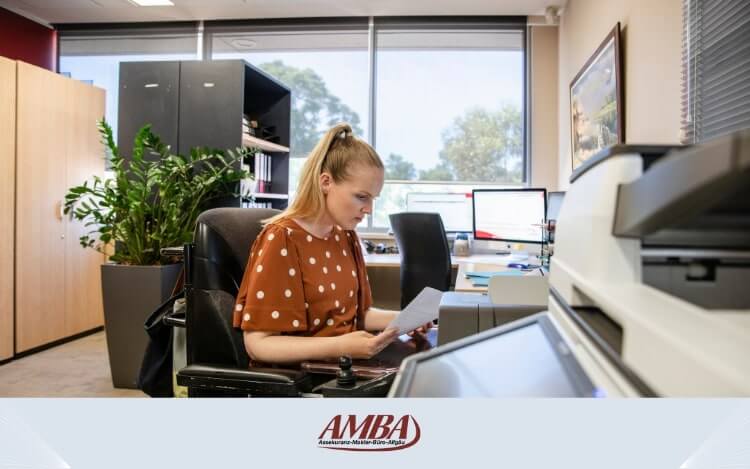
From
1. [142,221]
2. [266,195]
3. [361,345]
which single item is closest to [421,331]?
[361,345]

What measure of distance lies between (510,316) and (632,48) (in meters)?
1.69

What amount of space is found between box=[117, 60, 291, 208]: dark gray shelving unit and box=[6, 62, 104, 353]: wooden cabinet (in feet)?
0.48

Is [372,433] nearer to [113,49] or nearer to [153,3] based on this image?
[153,3]

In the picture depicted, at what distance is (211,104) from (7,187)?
1076 mm

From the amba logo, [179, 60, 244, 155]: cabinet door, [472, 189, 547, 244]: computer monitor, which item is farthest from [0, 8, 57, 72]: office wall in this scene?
the amba logo

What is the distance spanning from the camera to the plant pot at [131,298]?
6.88ft

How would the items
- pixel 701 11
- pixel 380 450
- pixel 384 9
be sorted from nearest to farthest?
pixel 380 450, pixel 701 11, pixel 384 9

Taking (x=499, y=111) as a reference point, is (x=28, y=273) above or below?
below

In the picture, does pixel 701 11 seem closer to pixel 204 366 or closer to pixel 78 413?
pixel 204 366

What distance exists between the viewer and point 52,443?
373 millimetres

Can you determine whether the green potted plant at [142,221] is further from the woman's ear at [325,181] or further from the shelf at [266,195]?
the woman's ear at [325,181]

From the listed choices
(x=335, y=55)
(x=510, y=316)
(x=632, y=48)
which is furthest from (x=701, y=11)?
(x=335, y=55)

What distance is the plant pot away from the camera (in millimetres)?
2098

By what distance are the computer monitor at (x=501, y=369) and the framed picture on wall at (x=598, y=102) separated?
1594 millimetres
